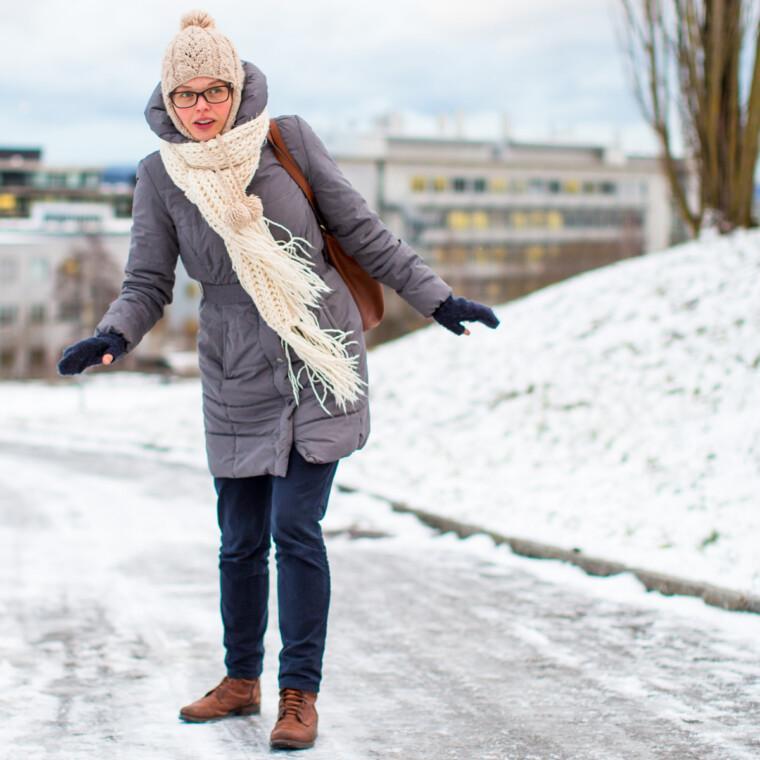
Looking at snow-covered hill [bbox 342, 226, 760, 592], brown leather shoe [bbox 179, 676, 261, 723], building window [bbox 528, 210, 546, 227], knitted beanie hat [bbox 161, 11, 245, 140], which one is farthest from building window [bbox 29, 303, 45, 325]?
knitted beanie hat [bbox 161, 11, 245, 140]

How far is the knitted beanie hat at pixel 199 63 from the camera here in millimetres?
3627

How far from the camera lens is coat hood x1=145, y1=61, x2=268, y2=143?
3729 mm

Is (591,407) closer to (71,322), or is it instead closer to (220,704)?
(220,704)

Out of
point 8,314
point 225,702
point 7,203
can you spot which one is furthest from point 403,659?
point 7,203

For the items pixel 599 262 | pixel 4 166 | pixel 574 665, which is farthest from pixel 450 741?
pixel 4 166

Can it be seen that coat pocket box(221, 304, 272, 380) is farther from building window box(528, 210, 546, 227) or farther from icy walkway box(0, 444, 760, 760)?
building window box(528, 210, 546, 227)

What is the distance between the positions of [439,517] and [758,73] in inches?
316

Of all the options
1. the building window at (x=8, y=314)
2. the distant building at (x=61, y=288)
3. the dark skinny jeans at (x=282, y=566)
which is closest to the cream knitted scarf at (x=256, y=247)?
the dark skinny jeans at (x=282, y=566)

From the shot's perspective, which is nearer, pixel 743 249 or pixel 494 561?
pixel 494 561

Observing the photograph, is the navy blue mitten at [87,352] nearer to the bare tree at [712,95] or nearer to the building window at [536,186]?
the bare tree at [712,95]

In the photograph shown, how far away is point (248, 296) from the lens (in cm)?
378

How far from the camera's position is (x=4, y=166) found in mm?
117062

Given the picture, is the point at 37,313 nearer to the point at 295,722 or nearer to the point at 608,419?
the point at 608,419

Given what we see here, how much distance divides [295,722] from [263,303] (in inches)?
50.5
